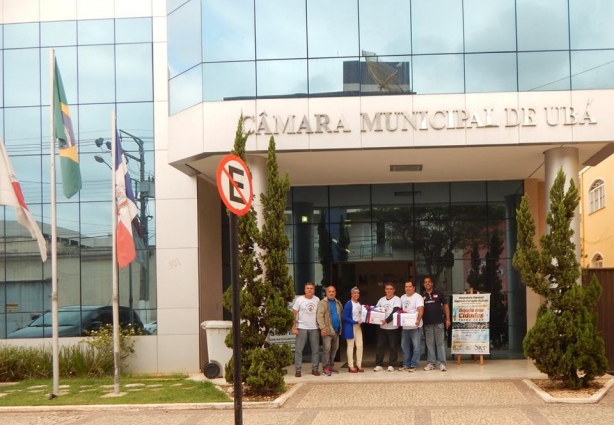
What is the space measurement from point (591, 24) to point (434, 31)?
108 inches

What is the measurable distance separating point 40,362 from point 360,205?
783cm

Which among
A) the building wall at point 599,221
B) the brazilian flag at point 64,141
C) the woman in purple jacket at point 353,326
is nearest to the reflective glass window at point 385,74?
the woman in purple jacket at point 353,326

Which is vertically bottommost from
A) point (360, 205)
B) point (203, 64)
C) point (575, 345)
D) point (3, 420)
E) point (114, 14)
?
point (3, 420)

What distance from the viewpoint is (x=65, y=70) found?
17.0 m

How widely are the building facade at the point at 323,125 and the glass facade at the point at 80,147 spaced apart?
4cm

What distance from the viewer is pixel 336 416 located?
34.0 feet

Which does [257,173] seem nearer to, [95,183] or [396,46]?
[396,46]

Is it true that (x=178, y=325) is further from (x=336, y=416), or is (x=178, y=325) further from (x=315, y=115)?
(x=336, y=416)

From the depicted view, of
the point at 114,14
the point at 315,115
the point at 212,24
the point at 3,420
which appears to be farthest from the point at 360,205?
the point at 3,420

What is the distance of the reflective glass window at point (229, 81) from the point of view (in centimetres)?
1388

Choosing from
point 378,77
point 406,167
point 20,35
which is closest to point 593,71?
point 378,77

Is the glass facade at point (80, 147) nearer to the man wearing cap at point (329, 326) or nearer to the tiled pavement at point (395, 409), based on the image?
the man wearing cap at point (329, 326)

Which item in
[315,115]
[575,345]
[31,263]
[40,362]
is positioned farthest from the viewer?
[31,263]

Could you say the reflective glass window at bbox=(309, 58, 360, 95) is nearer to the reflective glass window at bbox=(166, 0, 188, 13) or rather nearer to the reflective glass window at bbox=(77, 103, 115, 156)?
the reflective glass window at bbox=(166, 0, 188, 13)
